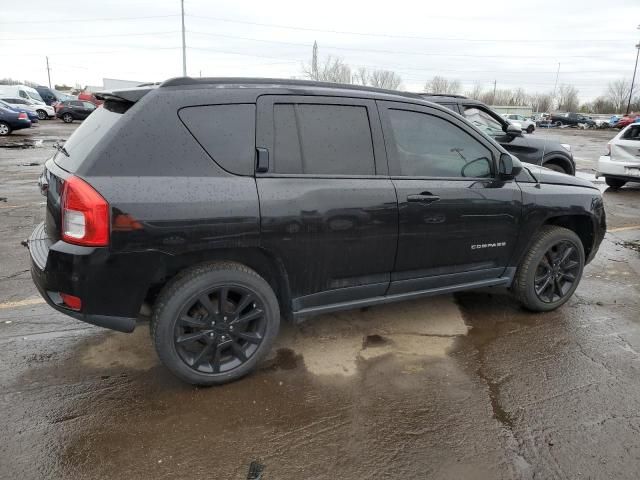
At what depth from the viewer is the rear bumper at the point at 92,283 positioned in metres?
2.65

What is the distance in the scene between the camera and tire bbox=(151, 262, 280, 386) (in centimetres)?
287

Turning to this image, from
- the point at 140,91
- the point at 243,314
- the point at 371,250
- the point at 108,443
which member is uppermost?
the point at 140,91

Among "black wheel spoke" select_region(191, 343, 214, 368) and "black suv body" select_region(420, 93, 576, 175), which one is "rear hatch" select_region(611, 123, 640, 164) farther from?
"black wheel spoke" select_region(191, 343, 214, 368)

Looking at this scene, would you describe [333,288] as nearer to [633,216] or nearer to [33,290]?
[33,290]

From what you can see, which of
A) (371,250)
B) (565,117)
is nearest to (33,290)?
(371,250)

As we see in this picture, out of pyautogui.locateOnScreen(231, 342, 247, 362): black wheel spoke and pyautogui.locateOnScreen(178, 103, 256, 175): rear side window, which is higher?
pyautogui.locateOnScreen(178, 103, 256, 175): rear side window

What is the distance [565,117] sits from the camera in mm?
59406

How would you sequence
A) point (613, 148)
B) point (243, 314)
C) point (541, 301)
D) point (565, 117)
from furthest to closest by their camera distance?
point (565, 117), point (613, 148), point (541, 301), point (243, 314)

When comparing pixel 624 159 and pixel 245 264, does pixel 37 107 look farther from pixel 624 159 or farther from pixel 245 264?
pixel 245 264

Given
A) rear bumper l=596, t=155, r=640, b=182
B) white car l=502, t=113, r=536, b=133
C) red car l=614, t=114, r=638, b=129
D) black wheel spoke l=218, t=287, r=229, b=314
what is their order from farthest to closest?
red car l=614, t=114, r=638, b=129, white car l=502, t=113, r=536, b=133, rear bumper l=596, t=155, r=640, b=182, black wheel spoke l=218, t=287, r=229, b=314

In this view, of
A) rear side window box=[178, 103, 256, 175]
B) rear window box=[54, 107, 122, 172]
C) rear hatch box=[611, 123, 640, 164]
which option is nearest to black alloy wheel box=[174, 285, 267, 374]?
rear side window box=[178, 103, 256, 175]

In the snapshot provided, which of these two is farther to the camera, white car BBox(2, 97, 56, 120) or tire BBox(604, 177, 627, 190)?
white car BBox(2, 97, 56, 120)

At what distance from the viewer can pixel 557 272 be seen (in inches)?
170

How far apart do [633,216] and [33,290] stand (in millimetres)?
9217
